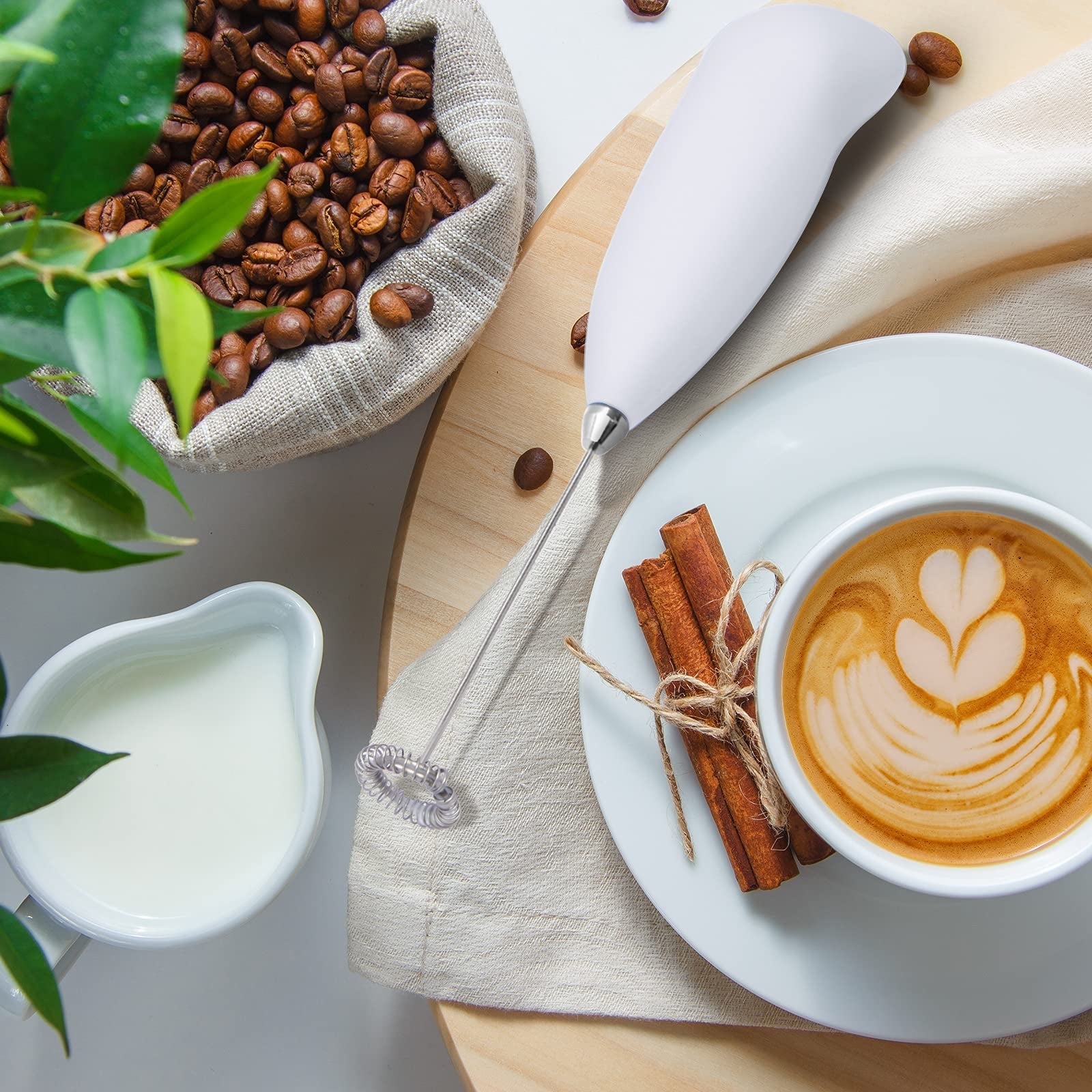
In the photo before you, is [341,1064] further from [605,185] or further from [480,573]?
[605,185]

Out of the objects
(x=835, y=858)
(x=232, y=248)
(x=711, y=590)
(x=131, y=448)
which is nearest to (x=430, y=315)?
(x=232, y=248)

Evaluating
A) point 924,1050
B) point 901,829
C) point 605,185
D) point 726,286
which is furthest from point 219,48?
point 924,1050

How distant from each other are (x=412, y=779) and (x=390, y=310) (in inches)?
15.7

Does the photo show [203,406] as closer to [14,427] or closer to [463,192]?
[463,192]

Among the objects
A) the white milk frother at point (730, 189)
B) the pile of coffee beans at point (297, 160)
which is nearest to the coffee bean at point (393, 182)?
the pile of coffee beans at point (297, 160)

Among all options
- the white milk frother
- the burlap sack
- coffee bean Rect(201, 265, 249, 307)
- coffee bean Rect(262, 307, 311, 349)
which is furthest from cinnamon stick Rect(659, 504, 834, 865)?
coffee bean Rect(201, 265, 249, 307)

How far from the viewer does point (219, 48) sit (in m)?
0.94

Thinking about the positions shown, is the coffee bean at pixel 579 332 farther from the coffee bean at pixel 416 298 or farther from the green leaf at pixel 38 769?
the green leaf at pixel 38 769

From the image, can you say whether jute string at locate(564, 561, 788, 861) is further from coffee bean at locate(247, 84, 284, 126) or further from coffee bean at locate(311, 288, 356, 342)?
coffee bean at locate(247, 84, 284, 126)

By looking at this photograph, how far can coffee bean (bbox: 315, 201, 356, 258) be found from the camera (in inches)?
36.0

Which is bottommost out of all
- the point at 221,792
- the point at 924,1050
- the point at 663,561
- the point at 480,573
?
the point at 221,792

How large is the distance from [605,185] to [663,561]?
0.34m

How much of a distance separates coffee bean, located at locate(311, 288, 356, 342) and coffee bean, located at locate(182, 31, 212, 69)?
0.26 meters

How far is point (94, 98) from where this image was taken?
48cm
